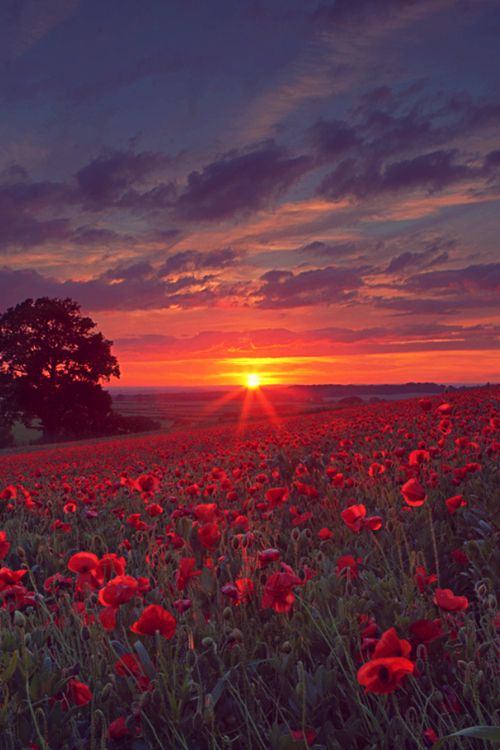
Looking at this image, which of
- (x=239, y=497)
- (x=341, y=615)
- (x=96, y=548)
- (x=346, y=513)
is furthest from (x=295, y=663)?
(x=239, y=497)

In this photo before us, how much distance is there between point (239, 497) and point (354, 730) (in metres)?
5.17

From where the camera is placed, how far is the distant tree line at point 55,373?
4444cm

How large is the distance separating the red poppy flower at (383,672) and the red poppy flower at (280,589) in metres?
0.86

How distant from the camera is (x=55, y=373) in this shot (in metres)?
46.2

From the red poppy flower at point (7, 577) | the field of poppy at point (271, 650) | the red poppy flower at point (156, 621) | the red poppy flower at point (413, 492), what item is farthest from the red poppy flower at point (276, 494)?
the red poppy flower at point (156, 621)

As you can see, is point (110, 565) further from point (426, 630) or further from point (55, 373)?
point (55, 373)


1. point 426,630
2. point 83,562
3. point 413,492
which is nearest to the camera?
point 426,630

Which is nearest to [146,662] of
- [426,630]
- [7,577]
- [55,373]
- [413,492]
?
[7,577]

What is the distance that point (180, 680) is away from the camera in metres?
2.81

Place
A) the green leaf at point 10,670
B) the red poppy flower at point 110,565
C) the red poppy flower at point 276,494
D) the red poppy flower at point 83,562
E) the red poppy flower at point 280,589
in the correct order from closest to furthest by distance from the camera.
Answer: the green leaf at point 10,670
the red poppy flower at point 280,589
the red poppy flower at point 83,562
the red poppy flower at point 110,565
the red poppy flower at point 276,494

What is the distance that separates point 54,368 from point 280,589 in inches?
1822

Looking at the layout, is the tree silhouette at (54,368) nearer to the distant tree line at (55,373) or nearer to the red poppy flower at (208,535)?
the distant tree line at (55,373)

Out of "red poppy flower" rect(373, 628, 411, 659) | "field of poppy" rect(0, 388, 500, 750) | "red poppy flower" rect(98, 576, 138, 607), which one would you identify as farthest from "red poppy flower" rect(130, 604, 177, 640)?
"red poppy flower" rect(373, 628, 411, 659)

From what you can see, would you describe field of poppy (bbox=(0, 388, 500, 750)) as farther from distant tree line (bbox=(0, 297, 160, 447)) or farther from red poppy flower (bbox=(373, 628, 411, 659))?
distant tree line (bbox=(0, 297, 160, 447))
